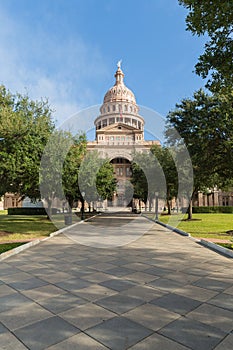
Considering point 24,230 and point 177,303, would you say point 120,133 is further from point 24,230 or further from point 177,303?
point 177,303

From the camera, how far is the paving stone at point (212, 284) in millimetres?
5723

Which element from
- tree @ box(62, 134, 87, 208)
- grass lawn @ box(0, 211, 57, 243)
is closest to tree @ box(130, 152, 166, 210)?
tree @ box(62, 134, 87, 208)

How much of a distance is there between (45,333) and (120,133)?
83.3 meters

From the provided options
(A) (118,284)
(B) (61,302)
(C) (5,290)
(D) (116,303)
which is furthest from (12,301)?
(A) (118,284)

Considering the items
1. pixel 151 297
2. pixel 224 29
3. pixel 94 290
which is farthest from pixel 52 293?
pixel 224 29

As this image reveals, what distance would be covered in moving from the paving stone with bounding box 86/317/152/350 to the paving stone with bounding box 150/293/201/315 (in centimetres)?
96

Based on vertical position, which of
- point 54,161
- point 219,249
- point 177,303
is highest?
point 54,161

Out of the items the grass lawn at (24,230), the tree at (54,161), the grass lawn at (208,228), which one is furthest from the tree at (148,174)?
the grass lawn at (24,230)

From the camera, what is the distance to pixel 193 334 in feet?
12.0

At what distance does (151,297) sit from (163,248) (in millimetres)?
5980

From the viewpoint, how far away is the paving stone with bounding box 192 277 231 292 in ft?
18.8

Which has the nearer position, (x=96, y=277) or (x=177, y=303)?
(x=177, y=303)

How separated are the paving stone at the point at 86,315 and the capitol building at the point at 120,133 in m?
46.0

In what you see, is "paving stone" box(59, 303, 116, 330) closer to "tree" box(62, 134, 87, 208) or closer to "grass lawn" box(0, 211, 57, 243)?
"grass lawn" box(0, 211, 57, 243)
